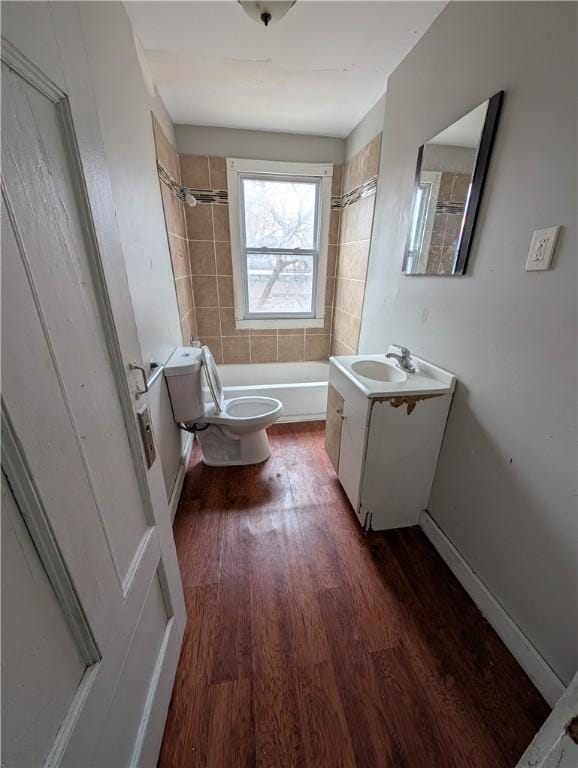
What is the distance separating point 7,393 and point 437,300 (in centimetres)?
158

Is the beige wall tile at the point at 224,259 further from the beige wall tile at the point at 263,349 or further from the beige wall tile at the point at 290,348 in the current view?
the beige wall tile at the point at 290,348

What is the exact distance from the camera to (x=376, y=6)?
1241mm

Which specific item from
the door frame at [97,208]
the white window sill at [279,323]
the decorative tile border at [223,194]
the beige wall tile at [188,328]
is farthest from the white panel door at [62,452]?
the white window sill at [279,323]

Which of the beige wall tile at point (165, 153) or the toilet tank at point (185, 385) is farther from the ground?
the beige wall tile at point (165, 153)

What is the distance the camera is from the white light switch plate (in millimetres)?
897

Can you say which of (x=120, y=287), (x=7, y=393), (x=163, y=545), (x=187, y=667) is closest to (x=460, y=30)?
(x=120, y=287)

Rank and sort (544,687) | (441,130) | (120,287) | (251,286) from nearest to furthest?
1. (120,287)
2. (544,687)
3. (441,130)
4. (251,286)

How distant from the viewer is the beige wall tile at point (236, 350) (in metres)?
3.03

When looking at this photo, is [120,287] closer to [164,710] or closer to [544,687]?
[164,710]

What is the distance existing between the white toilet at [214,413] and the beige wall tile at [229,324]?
3.39 ft

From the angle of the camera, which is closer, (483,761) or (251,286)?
(483,761)

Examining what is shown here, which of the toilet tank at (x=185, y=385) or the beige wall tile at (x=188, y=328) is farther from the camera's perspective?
the beige wall tile at (x=188, y=328)

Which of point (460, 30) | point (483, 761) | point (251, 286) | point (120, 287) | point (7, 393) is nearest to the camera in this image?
point (7, 393)

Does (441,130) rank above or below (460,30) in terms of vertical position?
below
